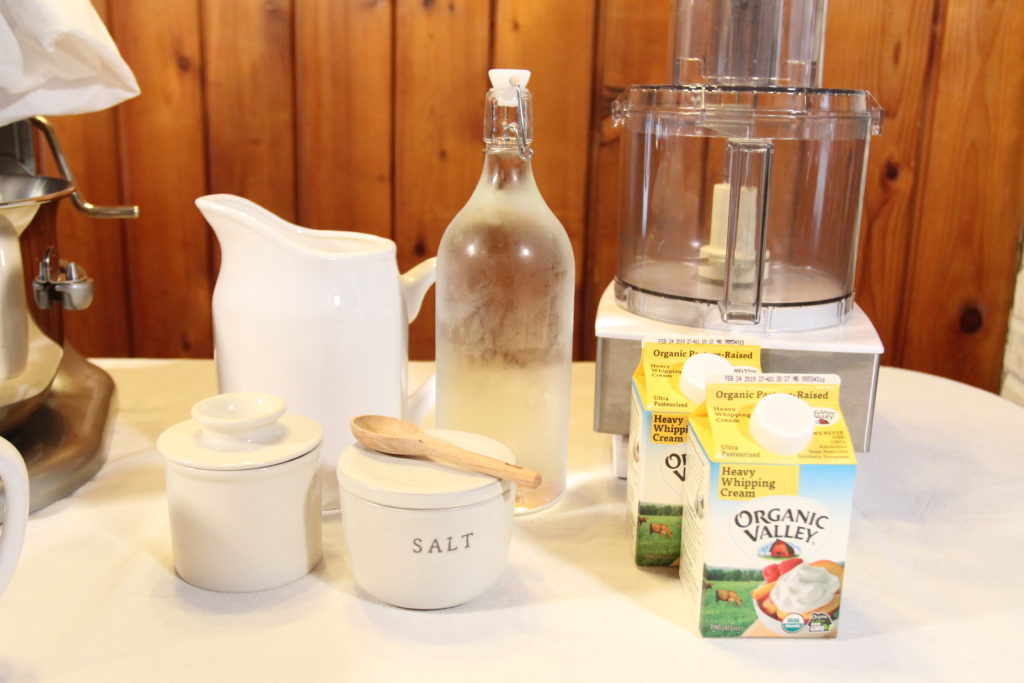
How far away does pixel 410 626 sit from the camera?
0.62m

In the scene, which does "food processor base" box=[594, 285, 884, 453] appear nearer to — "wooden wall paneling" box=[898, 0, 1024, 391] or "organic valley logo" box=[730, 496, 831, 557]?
"organic valley logo" box=[730, 496, 831, 557]

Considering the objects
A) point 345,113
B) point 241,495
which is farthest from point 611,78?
point 241,495

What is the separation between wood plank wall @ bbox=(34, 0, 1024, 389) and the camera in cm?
119

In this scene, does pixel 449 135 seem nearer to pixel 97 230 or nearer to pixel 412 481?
pixel 97 230

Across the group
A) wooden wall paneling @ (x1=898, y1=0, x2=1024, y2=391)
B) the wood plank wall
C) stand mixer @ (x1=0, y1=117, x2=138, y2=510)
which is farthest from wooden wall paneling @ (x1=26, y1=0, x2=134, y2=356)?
wooden wall paneling @ (x1=898, y1=0, x2=1024, y2=391)

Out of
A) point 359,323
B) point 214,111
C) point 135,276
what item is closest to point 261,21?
point 214,111

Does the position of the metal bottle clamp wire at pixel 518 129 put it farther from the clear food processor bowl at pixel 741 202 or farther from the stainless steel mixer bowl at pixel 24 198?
the stainless steel mixer bowl at pixel 24 198

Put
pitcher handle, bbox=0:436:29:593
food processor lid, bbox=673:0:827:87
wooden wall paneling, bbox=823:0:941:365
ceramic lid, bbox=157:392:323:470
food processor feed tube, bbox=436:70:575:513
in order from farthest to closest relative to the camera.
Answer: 1. wooden wall paneling, bbox=823:0:941:365
2. food processor lid, bbox=673:0:827:87
3. food processor feed tube, bbox=436:70:575:513
4. ceramic lid, bbox=157:392:323:470
5. pitcher handle, bbox=0:436:29:593

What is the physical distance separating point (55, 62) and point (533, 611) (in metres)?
0.62

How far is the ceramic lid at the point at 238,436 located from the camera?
636 mm

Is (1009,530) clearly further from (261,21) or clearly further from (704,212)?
(261,21)

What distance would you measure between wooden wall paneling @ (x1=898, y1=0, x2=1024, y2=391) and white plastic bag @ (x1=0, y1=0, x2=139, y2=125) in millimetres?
907

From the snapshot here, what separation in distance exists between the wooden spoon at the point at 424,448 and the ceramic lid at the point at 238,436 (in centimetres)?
4

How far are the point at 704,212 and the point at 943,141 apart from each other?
483mm
